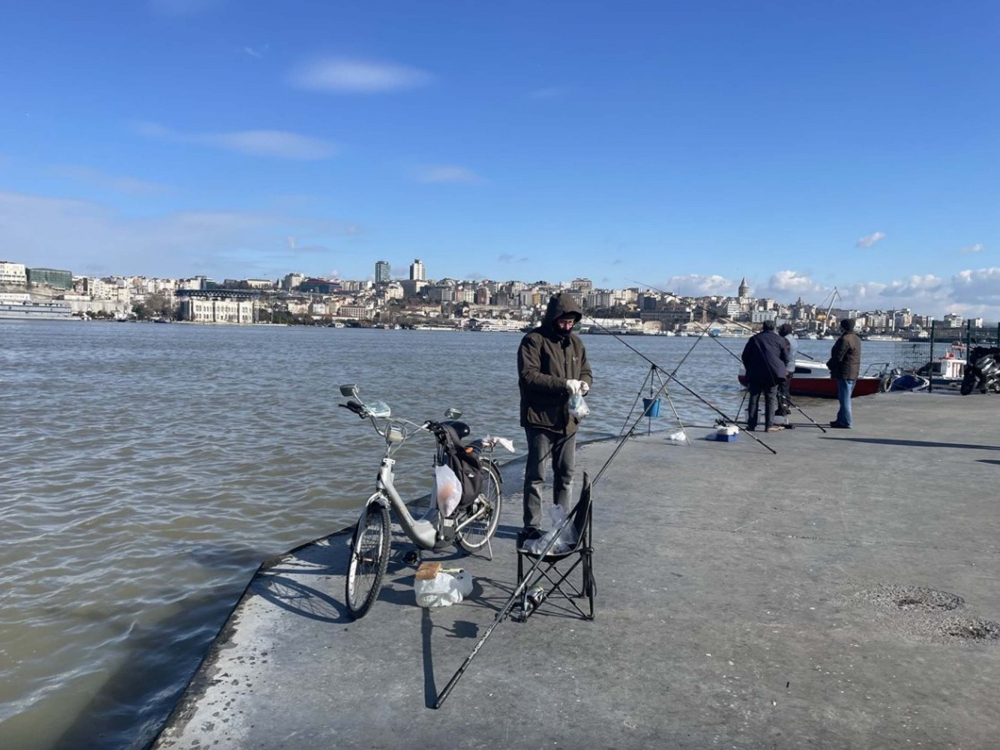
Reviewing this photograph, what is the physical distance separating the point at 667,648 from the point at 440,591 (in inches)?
53.3

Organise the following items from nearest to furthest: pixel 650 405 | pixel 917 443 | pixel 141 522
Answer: pixel 141 522 → pixel 650 405 → pixel 917 443

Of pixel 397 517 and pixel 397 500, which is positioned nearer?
pixel 397 500

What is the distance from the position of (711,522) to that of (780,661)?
2.56 metres

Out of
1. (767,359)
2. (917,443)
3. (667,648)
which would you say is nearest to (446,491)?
(667,648)

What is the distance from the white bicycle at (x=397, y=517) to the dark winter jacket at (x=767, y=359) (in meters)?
6.31

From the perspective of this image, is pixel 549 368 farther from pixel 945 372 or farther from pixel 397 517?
pixel 945 372

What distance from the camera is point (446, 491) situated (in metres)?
5.12

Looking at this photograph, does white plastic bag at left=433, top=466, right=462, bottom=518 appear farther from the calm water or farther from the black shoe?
the calm water

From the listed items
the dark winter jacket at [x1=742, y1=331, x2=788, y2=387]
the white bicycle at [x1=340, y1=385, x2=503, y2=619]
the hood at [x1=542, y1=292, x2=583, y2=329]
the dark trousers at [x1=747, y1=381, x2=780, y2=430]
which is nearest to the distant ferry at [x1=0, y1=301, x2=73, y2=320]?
the dark trousers at [x1=747, y1=381, x2=780, y2=430]

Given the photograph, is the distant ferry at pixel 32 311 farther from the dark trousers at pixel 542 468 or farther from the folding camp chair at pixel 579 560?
the folding camp chair at pixel 579 560

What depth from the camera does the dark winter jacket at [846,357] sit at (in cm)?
1177

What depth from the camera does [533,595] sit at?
4219 mm

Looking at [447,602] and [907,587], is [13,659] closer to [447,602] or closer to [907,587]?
[447,602]

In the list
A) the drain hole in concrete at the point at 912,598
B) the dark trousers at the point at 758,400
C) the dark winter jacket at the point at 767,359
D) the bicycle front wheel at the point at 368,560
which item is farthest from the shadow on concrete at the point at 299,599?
the dark trousers at the point at 758,400
